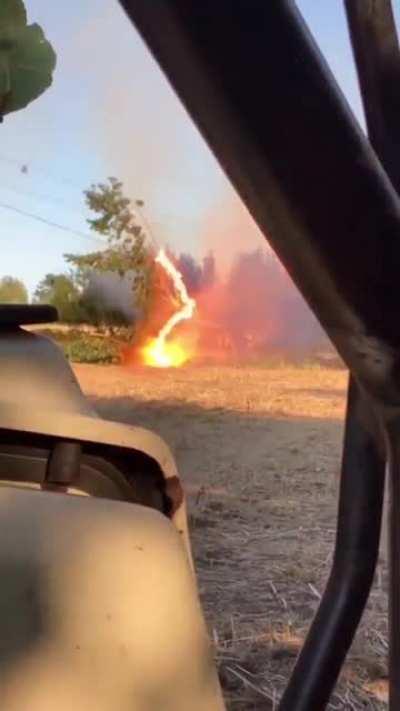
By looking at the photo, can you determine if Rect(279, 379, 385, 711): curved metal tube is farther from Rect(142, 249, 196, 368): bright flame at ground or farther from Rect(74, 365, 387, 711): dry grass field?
Rect(142, 249, 196, 368): bright flame at ground

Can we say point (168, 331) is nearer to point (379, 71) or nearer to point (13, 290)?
point (13, 290)

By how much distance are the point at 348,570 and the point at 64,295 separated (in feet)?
15.0

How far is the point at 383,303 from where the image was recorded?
0.27 metres

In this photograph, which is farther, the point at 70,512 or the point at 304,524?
the point at 304,524

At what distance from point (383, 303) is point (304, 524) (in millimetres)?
2636

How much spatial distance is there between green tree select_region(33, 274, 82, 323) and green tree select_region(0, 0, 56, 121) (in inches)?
156

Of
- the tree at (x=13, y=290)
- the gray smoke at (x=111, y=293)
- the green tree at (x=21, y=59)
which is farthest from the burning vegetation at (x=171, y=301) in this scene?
the green tree at (x=21, y=59)

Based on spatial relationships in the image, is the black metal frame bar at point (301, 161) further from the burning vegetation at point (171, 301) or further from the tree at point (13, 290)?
the burning vegetation at point (171, 301)

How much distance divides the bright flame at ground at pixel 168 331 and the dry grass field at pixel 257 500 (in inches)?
5.3

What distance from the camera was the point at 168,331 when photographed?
618cm

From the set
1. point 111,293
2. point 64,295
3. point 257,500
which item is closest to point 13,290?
point 257,500

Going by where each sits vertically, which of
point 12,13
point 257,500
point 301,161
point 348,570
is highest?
point 12,13

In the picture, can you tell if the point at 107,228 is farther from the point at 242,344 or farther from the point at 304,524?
the point at 304,524

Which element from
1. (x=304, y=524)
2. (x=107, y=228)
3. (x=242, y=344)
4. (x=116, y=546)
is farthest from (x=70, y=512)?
(x=242, y=344)
